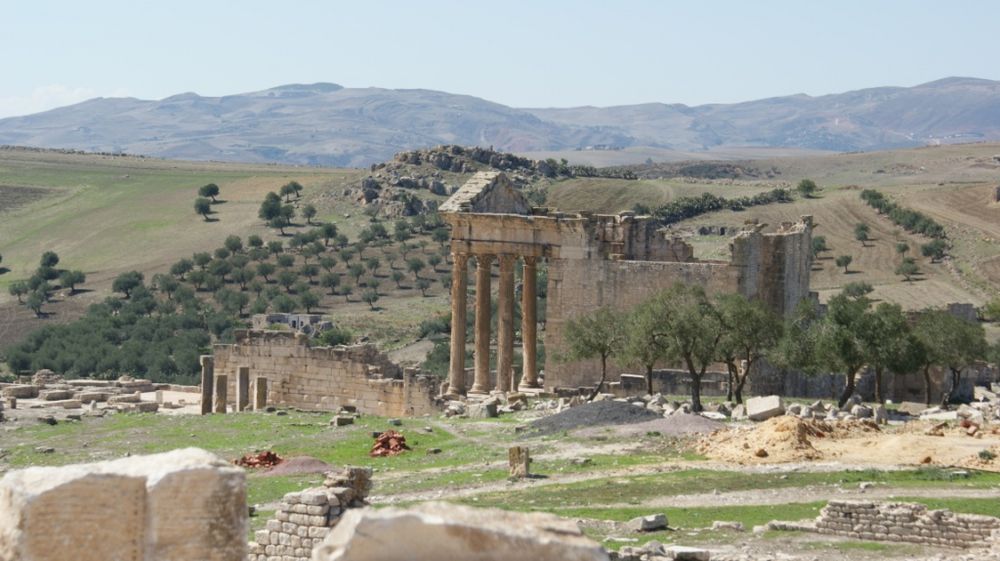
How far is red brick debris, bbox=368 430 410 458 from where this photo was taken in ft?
113

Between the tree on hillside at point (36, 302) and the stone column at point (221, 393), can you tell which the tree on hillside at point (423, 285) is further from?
the stone column at point (221, 393)

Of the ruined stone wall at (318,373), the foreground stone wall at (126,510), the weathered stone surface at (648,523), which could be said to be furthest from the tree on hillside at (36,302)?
the foreground stone wall at (126,510)

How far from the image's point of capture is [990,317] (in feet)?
250

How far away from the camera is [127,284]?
114 meters

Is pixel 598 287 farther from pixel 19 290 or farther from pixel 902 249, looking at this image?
pixel 19 290

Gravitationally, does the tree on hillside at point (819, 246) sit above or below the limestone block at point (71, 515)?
below

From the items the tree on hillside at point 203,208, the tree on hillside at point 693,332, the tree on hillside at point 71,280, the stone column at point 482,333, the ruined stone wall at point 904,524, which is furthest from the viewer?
the tree on hillside at point 203,208

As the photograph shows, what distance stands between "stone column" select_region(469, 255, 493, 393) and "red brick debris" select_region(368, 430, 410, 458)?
9.49m

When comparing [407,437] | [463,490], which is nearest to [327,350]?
[407,437]

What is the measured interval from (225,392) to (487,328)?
21.6 feet

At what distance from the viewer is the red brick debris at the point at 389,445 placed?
34406 mm

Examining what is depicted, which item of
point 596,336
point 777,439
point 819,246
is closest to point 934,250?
point 819,246

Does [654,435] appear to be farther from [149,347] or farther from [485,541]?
[149,347]

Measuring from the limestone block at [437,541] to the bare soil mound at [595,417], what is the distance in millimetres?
26720
